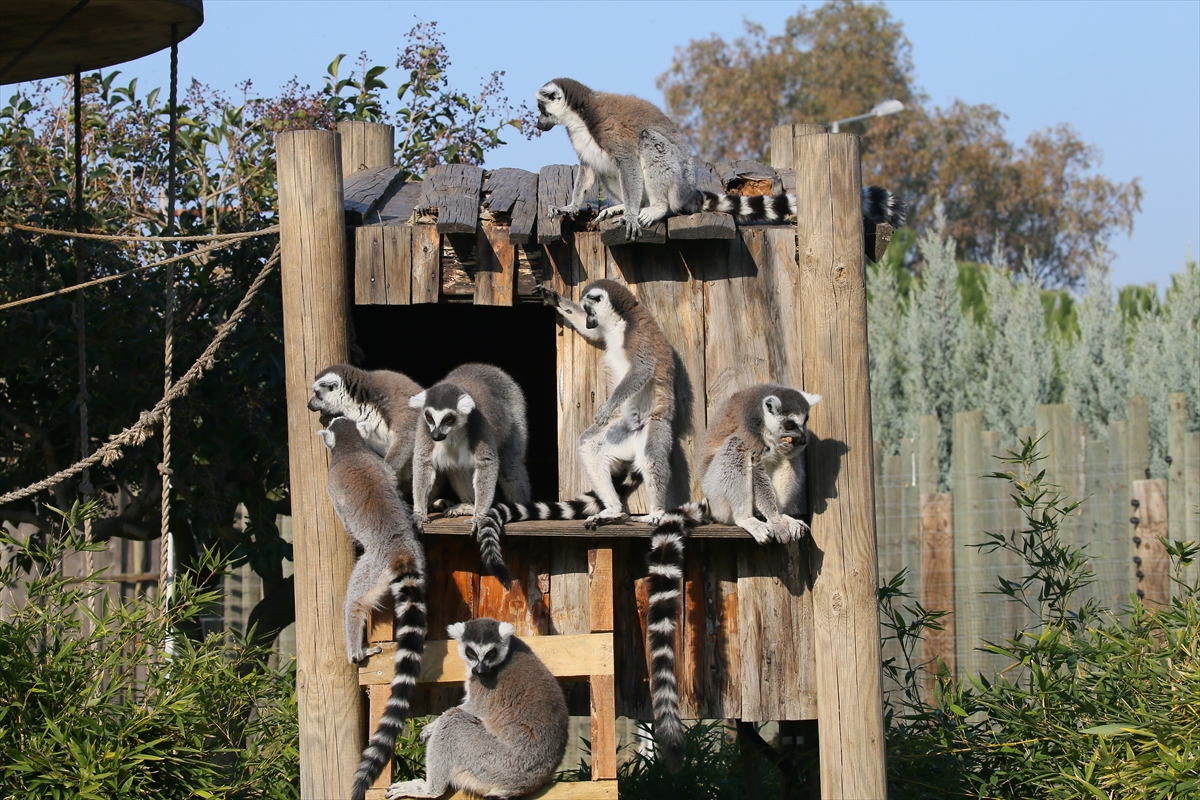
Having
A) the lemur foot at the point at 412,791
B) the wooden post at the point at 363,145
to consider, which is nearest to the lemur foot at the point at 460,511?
the lemur foot at the point at 412,791

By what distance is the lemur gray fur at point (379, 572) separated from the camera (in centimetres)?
470

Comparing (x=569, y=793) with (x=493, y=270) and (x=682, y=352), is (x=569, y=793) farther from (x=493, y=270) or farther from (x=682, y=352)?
(x=493, y=270)

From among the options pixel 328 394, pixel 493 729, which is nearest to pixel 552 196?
pixel 328 394

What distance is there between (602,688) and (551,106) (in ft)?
9.32

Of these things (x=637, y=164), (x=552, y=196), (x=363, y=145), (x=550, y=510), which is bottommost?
(x=550, y=510)

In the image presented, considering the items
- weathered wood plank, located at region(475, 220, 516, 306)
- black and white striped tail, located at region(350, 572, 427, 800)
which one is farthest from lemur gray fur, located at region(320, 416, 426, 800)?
weathered wood plank, located at region(475, 220, 516, 306)

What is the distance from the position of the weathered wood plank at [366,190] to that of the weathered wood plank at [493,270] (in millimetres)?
542

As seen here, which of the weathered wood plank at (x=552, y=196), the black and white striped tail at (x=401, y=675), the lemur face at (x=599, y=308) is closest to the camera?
the black and white striped tail at (x=401, y=675)

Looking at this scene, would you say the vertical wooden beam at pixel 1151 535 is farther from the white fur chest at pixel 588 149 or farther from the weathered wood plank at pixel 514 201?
the weathered wood plank at pixel 514 201

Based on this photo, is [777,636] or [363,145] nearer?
[777,636]

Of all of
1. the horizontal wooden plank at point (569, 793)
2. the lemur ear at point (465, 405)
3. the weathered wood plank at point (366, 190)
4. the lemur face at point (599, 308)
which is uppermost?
the weathered wood plank at point (366, 190)

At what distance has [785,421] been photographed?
15.8ft

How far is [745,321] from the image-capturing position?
5.22 metres

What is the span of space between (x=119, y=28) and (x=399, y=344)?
7.99ft
